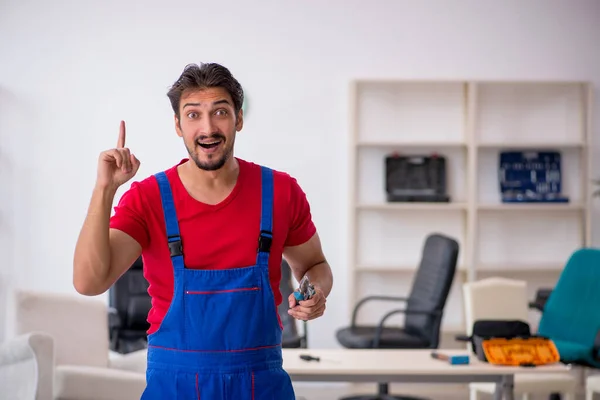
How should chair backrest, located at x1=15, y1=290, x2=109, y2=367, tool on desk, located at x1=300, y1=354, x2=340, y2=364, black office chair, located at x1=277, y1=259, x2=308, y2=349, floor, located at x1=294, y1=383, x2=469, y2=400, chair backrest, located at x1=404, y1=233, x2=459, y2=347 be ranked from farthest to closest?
floor, located at x1=294, y1=383, x2=469, y2=400 → black office chair, located at x1=277, y1=259, x2=308, y2=349 → chair backrest, located at x1=404, y1=233, x2=459, y2=347 → tool on desk, located at x1=300, y1=354, x2=340, y2=364 → chair backrest, located at x1=15, y1=290, x2=109, y2=367

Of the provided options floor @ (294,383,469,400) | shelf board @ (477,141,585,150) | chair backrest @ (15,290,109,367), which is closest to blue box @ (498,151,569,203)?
shelf board @ (477,141,585,150)

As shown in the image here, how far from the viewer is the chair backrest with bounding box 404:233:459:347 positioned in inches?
205

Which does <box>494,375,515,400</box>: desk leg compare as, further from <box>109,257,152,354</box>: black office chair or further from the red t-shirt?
<box>109,257,152,354</box>: black office chair

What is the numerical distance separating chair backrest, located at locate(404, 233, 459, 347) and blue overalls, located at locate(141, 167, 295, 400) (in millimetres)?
3366

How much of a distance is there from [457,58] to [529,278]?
5.85ft

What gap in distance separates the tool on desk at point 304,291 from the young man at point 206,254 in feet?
0.04

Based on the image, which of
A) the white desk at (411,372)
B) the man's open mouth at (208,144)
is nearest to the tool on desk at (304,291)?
the man's open mouth at (208,144)

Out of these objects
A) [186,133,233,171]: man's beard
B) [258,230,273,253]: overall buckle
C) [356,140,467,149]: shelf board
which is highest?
[356,140,467,149]: shelf board

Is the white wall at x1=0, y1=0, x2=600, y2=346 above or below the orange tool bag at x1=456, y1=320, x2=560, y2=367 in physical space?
above

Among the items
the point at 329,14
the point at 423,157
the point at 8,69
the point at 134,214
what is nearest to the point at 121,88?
the point at 8,69

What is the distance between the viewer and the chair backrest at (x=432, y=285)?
520 centimetres

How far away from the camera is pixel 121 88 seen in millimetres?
6438

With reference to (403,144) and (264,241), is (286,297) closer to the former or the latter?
(403,144)

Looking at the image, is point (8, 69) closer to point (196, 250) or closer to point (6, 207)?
point (6, 207)
